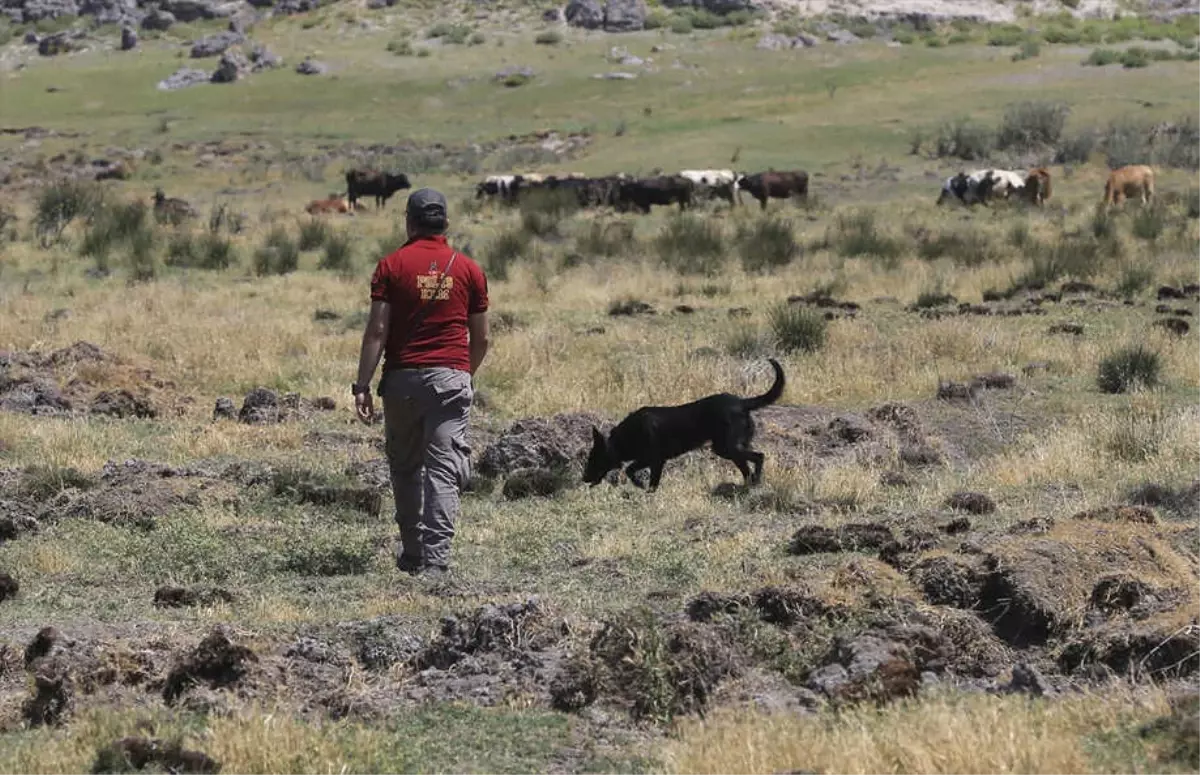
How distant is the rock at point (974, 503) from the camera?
30.2ft

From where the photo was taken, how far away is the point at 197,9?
311 ft

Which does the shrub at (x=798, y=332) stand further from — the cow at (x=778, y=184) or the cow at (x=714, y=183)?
the cow at (x=714, y=183)

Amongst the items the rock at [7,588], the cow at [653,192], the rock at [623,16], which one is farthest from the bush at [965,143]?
the rock at [623,16]

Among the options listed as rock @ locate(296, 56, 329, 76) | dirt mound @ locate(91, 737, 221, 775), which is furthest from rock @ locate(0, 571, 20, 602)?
rock @ locate(296, 56, 329, 76)

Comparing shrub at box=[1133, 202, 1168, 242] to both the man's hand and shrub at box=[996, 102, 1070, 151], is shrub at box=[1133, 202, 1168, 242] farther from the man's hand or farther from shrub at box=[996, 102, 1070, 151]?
the man's hand

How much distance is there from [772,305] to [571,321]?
2458 millimetres

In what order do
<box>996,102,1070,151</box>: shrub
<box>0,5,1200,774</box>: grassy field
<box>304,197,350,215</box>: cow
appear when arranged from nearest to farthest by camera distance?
1. <box>0,5,1200,774</box>: grassy field
2. <box>304,197,350,215</box>: cow
3. <box>996,102,1070,151</box>: shrub

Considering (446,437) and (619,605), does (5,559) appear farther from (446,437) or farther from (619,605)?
(619,605)

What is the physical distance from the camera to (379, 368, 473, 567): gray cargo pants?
26.6ft

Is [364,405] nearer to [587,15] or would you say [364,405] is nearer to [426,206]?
[426,206]

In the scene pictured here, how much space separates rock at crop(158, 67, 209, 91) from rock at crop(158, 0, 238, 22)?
69.7 ft

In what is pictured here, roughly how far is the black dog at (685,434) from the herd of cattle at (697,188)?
75.7 ft

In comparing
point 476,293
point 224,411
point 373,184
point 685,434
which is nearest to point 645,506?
point 685,434

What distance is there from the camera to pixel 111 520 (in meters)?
9.57
